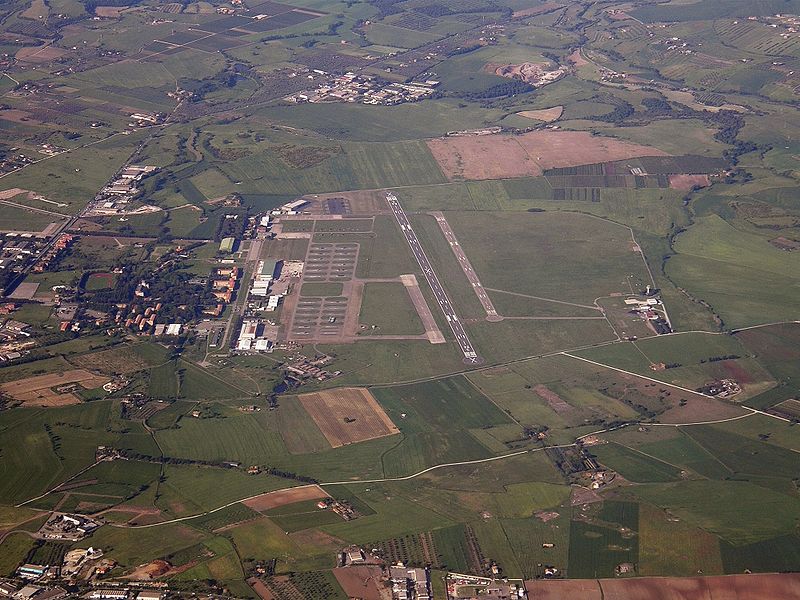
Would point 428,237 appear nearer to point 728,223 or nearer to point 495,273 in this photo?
point 495,273

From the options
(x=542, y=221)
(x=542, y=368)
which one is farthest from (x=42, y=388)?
(x=542, y=221)

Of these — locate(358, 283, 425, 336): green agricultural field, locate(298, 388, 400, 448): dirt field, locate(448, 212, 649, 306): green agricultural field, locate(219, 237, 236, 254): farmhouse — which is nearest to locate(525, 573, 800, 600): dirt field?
locate(298, 388, 400, 448): dirt field

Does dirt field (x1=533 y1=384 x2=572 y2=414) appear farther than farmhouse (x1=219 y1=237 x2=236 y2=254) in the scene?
No

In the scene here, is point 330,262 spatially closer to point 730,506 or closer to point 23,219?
point 23,219

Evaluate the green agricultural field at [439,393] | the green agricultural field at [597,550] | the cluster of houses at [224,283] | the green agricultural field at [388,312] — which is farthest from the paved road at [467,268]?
the green agricultural field at [597,550]

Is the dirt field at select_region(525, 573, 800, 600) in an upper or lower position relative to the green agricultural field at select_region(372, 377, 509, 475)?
upper

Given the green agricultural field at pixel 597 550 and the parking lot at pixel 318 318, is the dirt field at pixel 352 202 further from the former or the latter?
the green agricultural field at pixel 597 550

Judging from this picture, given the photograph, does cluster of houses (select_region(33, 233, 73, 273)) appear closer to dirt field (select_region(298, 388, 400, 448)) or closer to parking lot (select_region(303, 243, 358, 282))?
parking lot (select_region(303, 243, 358, 282))
